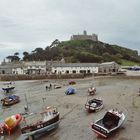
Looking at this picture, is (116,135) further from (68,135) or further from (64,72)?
(64,72)

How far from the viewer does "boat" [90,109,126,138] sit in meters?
23.7

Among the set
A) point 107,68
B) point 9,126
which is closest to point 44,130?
point 9,126

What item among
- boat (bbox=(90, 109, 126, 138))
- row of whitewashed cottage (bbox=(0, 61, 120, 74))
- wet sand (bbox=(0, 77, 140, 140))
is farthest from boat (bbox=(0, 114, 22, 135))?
row of whitewashed cottage (bbox=(0, 61, 120, 74))

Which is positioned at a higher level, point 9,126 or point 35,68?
point 35,68

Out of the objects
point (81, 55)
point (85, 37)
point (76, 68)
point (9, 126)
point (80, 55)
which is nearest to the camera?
point (9, 126)

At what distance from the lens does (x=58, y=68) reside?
10506 centimetres

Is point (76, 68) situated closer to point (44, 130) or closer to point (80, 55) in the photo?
point (80, 55)

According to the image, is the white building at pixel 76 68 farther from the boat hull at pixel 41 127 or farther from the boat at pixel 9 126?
the boat hull at pixel 41 127

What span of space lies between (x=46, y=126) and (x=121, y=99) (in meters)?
19.0

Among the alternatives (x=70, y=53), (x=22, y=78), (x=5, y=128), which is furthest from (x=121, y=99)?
(x=70, y=53)

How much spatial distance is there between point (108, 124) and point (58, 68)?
80066 mm

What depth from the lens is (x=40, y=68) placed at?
111438 mm

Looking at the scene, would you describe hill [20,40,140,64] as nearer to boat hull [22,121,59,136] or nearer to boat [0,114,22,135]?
boat [0,114,22,135]

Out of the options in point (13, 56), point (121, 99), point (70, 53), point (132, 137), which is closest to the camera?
point (132, 137)
